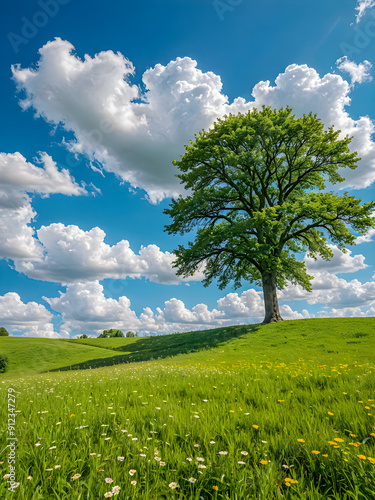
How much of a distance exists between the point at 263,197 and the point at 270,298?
11.1 m

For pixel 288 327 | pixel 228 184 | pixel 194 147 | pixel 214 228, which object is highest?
pixel 194 147

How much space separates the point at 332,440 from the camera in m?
3.25

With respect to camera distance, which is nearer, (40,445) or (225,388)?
(40,445)

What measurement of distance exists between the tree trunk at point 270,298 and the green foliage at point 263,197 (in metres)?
0.57

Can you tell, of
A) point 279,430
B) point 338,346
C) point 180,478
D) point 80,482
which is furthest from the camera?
point 338,346

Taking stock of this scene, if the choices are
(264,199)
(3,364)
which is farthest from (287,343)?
(3,364)

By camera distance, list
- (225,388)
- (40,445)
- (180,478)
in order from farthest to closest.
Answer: (225,388)
(40,445)
(180,478)

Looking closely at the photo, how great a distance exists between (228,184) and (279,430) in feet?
91.0

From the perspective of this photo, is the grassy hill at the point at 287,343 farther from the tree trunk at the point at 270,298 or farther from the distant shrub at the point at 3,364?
the tree trunk at the point at 270,298

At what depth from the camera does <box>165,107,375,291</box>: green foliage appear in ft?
84.6

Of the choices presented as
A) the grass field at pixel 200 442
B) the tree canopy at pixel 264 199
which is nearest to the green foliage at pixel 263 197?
the tree canopy at pixel 264 199

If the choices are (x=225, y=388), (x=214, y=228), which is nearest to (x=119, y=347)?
(x=214, y=228)

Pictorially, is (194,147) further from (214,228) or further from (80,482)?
(80,482)

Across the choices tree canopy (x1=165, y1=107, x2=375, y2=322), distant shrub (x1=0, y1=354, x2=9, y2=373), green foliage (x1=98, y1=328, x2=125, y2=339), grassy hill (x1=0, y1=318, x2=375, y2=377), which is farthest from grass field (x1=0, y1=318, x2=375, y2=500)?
green foliage (x1=98, y1=328, x2=125, y2=339)
